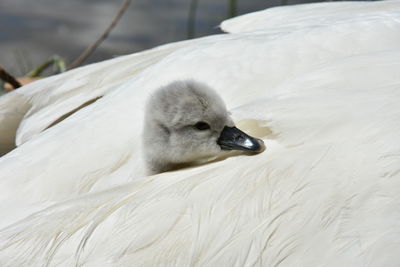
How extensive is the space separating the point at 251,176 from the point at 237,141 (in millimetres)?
137

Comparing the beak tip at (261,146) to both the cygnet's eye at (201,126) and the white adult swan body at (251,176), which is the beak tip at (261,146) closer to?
the white adult swan body at (251,176)

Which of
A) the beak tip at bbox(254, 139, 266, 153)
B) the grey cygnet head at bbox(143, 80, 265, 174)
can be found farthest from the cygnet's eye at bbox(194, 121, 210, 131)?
the beak tip at bbox(254, 139, 266, 153)

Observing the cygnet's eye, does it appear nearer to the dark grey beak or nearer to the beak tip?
the dark grey beak

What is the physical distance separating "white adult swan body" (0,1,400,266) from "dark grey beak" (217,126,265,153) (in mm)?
16

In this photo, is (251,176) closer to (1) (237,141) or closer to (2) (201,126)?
(1) (237,141)

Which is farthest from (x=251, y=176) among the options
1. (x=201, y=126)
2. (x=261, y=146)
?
(x=201, y=126)

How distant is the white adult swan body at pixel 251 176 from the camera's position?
1.05m

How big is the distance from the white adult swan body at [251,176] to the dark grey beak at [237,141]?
0.6 inches

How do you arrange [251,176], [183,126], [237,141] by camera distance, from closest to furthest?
[251,176] → [237,141] → [183,126]

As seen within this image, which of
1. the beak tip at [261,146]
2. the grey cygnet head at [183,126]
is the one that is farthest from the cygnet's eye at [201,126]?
the beak tip at [261,146]

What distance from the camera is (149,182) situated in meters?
1.20

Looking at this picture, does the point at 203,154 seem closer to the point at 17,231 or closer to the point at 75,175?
the point at 75,175

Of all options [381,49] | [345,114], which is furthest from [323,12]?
[345,114]

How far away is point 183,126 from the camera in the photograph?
1.53m
